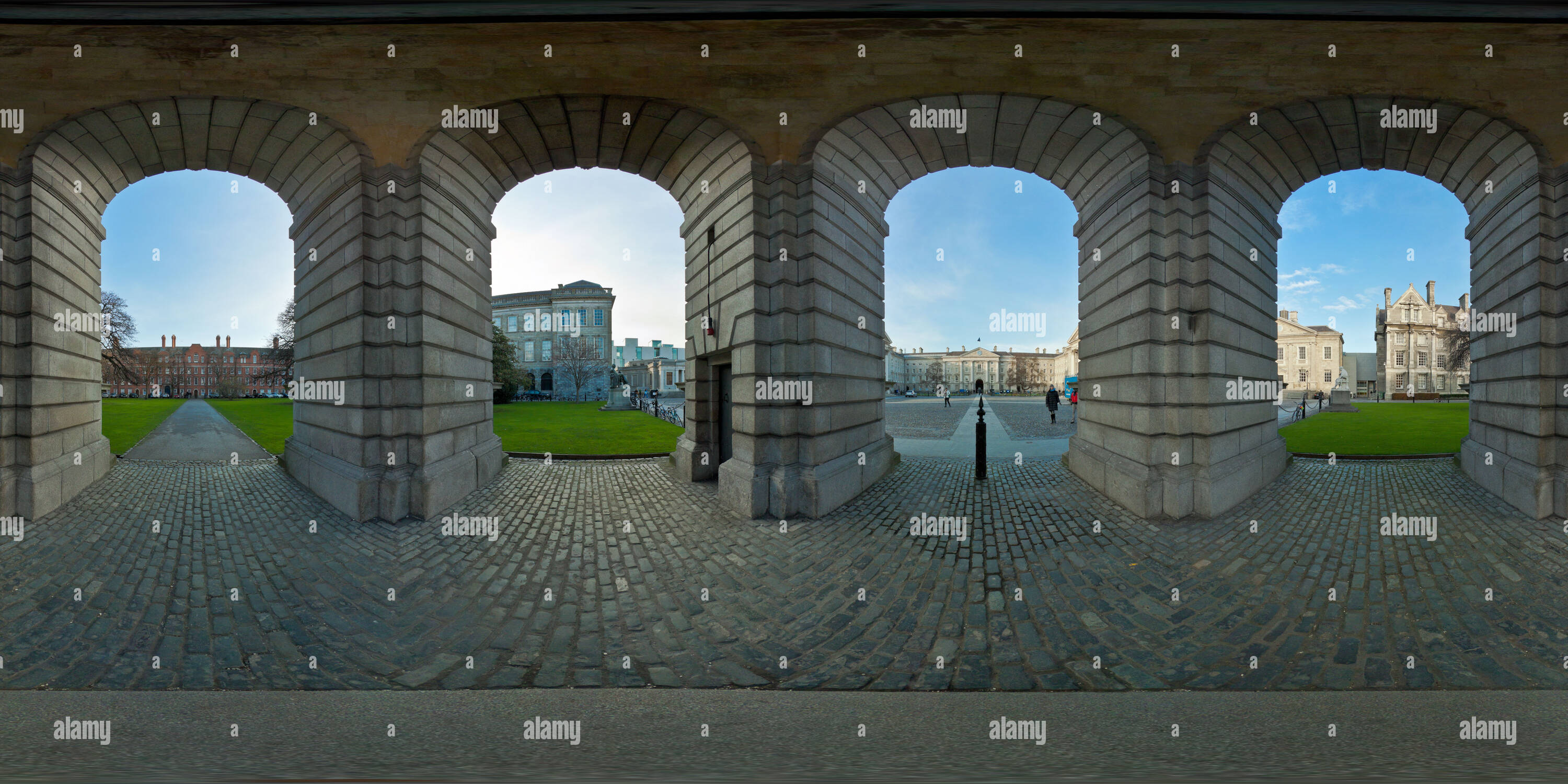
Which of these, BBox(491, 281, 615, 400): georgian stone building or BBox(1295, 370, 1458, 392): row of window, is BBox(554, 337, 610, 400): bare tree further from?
BBox(1295, 370, 1458, 392): row of window

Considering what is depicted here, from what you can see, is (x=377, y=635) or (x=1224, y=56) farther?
(x=1224, y=56)

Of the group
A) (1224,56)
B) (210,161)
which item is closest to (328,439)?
(210,161)

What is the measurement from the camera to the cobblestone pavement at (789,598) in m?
4.09

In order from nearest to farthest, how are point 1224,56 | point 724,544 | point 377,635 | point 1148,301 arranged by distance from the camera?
1. point 377,635
2. point 724,544
3. point 1224,56
4. point 1148,301

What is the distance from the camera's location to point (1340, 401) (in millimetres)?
29781

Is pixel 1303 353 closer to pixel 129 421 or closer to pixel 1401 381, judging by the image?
pixel 1401 381

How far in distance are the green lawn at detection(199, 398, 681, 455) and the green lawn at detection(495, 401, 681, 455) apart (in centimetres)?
2

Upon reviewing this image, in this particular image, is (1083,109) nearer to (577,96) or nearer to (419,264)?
(577,96)

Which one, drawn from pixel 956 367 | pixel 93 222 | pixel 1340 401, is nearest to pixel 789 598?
pixel 93 222

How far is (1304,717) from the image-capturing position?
3.47 metres

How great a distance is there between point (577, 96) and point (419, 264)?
325 cm

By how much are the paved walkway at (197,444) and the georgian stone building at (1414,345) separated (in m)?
80.8

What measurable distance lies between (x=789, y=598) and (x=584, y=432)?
13424 mm

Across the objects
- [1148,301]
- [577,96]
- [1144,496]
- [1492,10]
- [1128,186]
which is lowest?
[1144,496]
